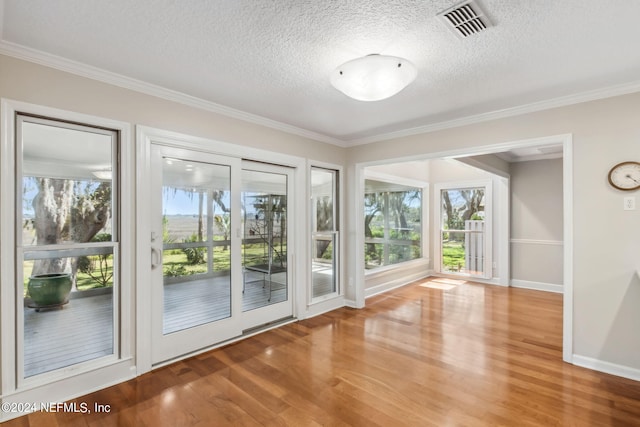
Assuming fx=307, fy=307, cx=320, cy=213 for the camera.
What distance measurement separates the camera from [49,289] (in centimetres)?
237

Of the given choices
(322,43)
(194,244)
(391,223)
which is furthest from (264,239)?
(391,223)

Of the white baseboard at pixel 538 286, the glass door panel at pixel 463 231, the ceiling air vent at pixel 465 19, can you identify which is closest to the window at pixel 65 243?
the ceiling air vent at pixel 465 19

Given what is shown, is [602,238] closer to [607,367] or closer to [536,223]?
[607,367]

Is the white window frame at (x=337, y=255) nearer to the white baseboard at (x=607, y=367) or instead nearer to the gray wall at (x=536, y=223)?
the white baseboard at (x=607, y=367)

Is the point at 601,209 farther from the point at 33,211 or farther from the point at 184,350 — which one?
the point at 33,211

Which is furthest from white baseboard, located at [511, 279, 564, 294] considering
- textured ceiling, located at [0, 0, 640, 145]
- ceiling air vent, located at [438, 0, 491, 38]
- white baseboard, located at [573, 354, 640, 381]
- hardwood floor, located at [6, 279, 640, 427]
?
ceiling air vent, located at [438, 0, 491, 38]

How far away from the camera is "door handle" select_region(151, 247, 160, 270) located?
111 inches

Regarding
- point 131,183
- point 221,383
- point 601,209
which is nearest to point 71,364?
point 221,383

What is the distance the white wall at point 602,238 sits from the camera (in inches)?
106

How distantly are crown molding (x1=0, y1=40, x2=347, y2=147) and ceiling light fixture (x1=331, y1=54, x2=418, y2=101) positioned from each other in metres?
1.62

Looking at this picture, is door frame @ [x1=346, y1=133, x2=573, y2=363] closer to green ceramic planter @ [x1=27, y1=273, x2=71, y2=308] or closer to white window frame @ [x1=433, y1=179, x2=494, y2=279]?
white window frame @ [x1=433, y1=179, x2=494, y2=279]

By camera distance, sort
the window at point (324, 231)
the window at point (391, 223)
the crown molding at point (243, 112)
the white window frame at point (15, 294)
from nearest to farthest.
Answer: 1. the white window frame at point (15, 294)
2. the crown molding at point (243, 112)
3. the window at point (324, 231)
4. the window at point (391, 223)

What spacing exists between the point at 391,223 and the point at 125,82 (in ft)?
16.4

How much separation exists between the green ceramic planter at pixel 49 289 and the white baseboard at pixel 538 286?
22.8ft
